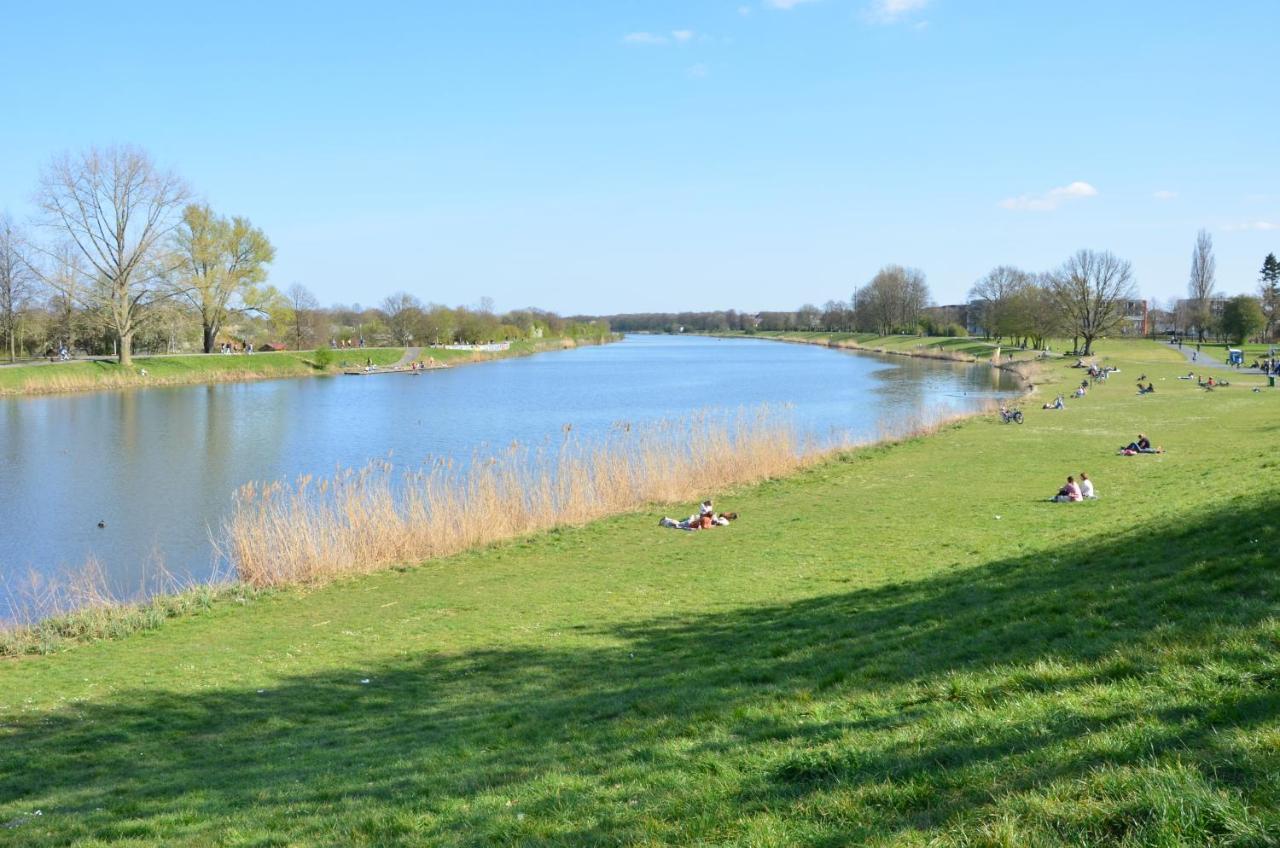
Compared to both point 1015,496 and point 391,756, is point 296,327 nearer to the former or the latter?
point 1015,496

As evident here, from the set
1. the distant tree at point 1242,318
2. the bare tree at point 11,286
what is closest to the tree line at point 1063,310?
the distant tree at point 1242,318

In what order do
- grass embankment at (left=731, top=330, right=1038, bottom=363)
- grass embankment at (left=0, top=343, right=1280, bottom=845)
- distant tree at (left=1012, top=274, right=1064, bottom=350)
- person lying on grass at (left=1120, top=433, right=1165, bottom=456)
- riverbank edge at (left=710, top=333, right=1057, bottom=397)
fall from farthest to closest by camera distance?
grass embankment at (left=731, top=330, right=1038, bottom=363) < distant tree at (left=1012, top=274, right=1064, bottom=350) < riverbank edge at (left=710, top=333, right=1057, bottom=397) < person lying on grass at (left=1120, top=433, right=1165, bottom=456) < grass embankment at (left=0, top=343, right=1280, bottom=845)

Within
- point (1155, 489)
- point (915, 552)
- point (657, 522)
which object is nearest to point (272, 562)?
point (657, 522)

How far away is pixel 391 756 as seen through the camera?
6656mm

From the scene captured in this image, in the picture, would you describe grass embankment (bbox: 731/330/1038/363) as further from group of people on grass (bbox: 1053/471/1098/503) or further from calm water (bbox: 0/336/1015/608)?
group of people on grass (bbox: 1053/471/1098/503)

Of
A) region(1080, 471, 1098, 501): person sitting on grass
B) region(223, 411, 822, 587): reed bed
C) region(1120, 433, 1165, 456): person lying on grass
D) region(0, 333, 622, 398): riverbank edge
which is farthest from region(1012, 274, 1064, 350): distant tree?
region(1080, 471, 1098, 501): person sitting on grass

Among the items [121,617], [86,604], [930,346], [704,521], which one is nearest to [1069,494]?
[704,521]

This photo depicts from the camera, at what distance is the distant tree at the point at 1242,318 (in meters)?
73.8

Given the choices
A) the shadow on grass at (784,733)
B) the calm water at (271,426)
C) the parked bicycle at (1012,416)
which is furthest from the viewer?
the parked bicycle at (1012,416)

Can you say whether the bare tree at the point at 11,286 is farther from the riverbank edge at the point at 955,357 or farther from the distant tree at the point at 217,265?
the riverbank edge at the point at 955,357

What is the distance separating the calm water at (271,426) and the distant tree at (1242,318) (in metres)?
24.9

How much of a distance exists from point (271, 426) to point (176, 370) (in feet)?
96.2

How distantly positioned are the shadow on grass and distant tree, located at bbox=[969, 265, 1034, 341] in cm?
7732

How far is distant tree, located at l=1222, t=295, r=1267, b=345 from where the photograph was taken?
7381 cm
